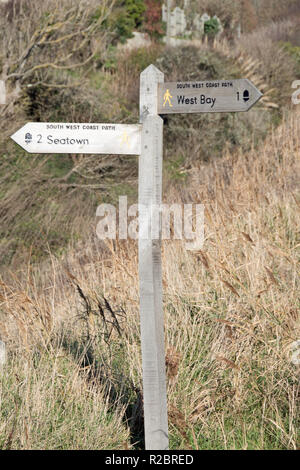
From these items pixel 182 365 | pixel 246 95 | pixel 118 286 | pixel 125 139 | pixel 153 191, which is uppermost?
pixel 246 95

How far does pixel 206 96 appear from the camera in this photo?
2742 mm

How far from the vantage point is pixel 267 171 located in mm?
7523

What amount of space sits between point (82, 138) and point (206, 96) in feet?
1.91

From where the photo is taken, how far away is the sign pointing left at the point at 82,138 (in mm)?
2822

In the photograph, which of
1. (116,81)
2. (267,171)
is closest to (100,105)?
(116,81)

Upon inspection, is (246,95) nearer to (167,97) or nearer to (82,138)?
(167,97)

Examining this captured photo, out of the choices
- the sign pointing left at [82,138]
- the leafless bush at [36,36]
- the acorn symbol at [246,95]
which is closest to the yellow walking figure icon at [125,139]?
the sign pointing left at [82,138]

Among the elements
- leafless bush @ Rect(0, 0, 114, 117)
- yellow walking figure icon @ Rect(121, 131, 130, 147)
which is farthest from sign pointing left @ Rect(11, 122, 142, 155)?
leafless bush @ Rect(0, 0, 114, 117)

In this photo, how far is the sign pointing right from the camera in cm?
270

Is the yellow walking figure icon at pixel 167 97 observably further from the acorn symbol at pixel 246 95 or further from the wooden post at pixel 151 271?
the acorn symbol at pixel 246 95

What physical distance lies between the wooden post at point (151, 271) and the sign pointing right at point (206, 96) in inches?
2.1

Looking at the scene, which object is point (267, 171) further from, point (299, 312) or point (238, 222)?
point (299, 312)

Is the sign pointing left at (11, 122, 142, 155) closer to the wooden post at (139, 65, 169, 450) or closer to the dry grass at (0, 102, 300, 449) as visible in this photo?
the wooden post at (139, 65, 169, 450)

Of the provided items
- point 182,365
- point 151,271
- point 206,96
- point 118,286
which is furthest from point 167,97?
point 118,286
